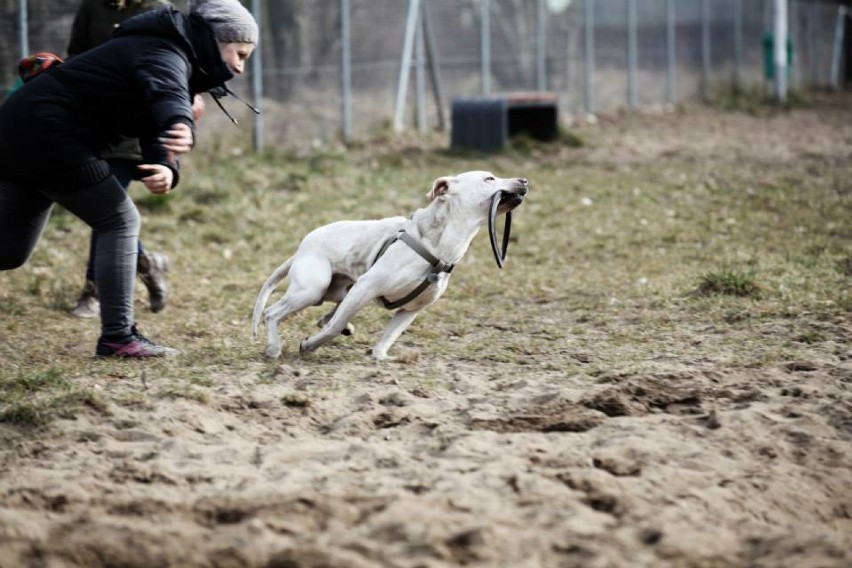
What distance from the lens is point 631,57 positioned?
22359mm

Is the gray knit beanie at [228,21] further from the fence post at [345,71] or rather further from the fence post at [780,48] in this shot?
the fence post at [780,48]

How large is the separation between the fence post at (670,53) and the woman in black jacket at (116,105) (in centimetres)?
1860

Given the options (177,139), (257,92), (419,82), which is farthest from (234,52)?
(419,82)

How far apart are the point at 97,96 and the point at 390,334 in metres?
1.90

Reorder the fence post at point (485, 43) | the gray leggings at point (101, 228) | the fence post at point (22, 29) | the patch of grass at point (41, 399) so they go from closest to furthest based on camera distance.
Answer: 1. the patch of grass at point (41, 399)
2. the gray leggings at point (101, 228)
3. the fence post at point (22, 29)
4. the fence post at point (485, 43)

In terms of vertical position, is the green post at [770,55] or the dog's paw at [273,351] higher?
the green post at [770,55]

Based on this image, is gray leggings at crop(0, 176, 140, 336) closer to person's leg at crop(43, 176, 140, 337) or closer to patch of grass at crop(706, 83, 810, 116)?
person's leg at crop(43, 176, 140, 337)

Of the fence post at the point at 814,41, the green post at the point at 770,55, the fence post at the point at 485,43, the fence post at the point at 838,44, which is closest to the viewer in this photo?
the fence post at the point at 485,43

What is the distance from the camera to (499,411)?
5.13 m

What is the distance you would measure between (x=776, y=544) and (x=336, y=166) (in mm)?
10229

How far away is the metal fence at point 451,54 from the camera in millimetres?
14781

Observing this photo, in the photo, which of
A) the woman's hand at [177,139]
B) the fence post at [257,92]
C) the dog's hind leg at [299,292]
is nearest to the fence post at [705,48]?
the fence post at [257,92]

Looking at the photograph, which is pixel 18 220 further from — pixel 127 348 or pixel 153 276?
pixel 153 276

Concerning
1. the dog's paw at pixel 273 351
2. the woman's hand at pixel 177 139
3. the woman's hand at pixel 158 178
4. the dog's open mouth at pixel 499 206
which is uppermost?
the woman's hand at pixel 177 139
